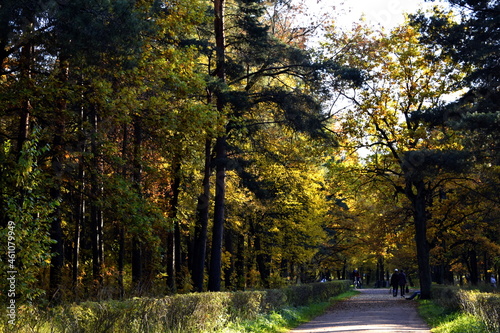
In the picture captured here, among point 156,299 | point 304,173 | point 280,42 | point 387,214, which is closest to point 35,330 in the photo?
point 156,299

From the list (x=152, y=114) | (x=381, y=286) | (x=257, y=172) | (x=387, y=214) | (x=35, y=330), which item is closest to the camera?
(x=35, y=330)

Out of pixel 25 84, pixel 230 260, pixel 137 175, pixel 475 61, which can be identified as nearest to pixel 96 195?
pixel 25 84

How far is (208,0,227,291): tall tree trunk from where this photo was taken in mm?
20031

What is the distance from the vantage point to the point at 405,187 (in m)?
30.6

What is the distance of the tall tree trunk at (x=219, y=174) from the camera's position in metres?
20.0

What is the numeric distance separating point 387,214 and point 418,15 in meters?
15.5

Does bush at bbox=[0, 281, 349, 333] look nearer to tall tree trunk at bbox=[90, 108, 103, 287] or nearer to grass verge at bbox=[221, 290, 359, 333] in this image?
grass verge at bbox=[221, 290, 359, 333]

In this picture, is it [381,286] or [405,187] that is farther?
[381,286]

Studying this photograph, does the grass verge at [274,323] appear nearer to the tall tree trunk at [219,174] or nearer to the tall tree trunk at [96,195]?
the tall tree trunk at [219,174]

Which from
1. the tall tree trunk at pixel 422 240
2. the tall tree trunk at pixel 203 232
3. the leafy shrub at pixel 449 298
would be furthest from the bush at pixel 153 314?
the tall tree trunk at pixel 422 240

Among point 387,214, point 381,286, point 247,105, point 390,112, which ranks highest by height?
point 390,112

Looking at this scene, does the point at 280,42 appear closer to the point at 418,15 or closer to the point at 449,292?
the point at 418,15

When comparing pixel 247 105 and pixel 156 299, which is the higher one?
pixel 247 105

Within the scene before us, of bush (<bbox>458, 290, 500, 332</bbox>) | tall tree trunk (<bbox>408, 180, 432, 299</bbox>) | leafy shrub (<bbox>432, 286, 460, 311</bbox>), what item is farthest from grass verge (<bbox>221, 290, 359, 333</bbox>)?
tall tree trunk (<bbox>408, 180, 432, 299</bbox>)
